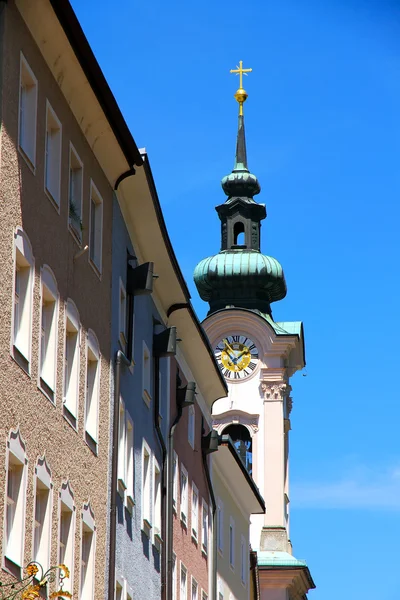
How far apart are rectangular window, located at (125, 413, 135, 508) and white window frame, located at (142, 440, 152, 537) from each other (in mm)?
1402

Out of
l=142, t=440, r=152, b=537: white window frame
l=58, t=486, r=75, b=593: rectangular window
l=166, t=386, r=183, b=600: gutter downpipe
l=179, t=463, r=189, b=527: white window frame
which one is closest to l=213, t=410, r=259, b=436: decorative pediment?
l=179, t=463, r=189, b=527: white window frame

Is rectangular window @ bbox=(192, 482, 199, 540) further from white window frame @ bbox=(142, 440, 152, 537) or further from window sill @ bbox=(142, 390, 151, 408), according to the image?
window sill @ bbox=(142, 390, 151, 408)

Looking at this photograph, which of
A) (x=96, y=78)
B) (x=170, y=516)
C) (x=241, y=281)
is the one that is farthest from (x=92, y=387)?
(x=241, y=281)

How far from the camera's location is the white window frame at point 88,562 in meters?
23.0

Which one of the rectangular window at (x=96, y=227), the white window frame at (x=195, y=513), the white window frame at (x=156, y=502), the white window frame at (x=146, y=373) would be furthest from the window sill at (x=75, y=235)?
the white window frame at (x=195, y=513)

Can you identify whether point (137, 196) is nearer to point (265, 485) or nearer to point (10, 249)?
point (10, 249)

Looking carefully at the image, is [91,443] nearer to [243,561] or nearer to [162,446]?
[162,446]

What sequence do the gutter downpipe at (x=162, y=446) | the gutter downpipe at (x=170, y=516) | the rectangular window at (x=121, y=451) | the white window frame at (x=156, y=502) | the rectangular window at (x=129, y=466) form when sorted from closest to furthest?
the rectangular window at (x=121, y=451)
the rectangular window at (x=129, y=466)
the white window frame at (x=156, y=502)
the gutter downpipe at (x=162, y=446)
the gutter downpipe at (x=170, y=516)

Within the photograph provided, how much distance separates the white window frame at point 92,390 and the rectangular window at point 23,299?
3.63 m

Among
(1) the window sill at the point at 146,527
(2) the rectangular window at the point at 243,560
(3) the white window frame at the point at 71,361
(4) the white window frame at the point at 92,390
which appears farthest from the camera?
(2) the rectangular window at the point at 243,560

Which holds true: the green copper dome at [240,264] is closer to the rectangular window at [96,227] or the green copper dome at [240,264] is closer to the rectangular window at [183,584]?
the rectangular window at [183,584]

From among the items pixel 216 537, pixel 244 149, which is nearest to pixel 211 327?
pixel 244 149

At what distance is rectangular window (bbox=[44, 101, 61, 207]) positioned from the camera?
21453mm

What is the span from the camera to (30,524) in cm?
1961
